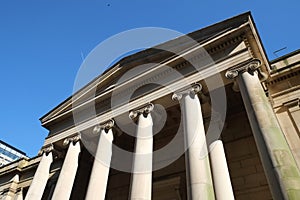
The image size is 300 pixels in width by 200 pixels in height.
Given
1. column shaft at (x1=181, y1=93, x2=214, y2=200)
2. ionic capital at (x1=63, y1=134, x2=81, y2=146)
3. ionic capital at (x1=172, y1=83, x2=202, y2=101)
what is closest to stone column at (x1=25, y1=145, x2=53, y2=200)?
ionic capital at (x1=63, y1=134, x2=81, y2=146)

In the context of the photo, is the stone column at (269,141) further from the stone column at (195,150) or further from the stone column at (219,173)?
the stone column at (219,173)

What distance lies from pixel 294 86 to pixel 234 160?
6.08 meters

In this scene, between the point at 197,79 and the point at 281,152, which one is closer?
the point at 281,152

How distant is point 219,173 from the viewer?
11.8 meters

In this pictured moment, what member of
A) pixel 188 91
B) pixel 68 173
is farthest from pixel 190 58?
pixel 68 173

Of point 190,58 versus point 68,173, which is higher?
point 190,58

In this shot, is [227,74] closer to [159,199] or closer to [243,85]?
[243,85]

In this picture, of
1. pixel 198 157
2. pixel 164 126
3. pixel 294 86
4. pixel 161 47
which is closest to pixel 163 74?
pixel 161 47

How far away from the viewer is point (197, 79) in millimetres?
14289

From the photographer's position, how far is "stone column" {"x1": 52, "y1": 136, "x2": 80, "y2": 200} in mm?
15477

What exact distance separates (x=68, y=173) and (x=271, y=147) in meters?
12.9

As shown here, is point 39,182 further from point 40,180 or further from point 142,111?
point 142,111

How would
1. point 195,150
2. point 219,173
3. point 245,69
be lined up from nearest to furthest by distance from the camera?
point 195,150 → point 219,173 → point 245,69

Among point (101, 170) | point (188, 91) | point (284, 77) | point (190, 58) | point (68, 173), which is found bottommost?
point (101, 170)
